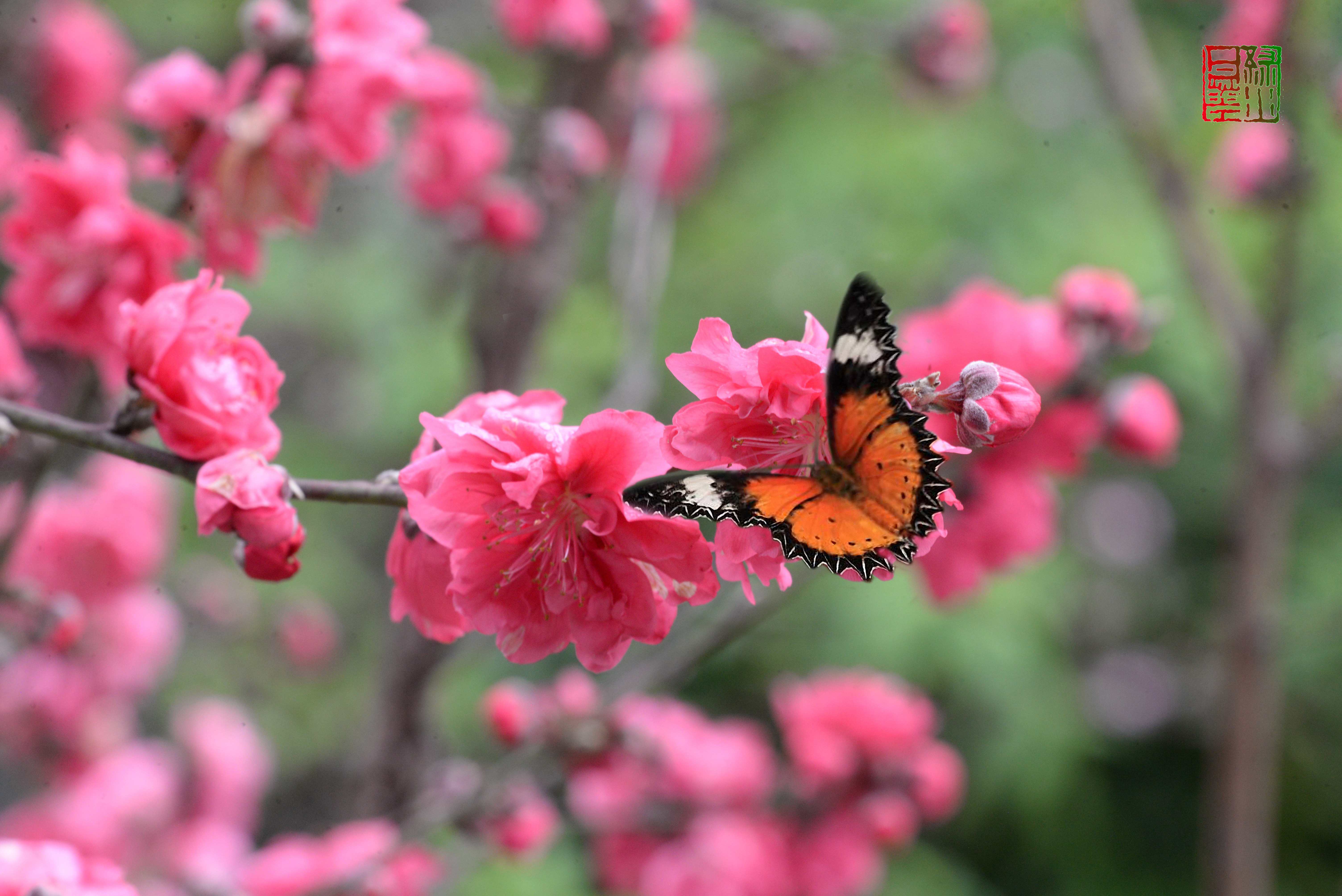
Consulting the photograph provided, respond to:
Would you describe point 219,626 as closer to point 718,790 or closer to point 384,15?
point 718,790

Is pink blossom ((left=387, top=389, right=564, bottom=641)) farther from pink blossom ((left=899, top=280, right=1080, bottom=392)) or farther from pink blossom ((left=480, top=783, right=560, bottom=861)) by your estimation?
pink blossom ((left=480, top=783, right=560, bottom=861))

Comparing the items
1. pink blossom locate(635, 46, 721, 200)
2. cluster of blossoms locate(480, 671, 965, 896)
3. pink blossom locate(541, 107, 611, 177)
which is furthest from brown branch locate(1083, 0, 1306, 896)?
pink blossom locate(541, 107, 611, 177)

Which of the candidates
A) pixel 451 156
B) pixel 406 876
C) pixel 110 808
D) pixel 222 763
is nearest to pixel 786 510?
pixel 406 876

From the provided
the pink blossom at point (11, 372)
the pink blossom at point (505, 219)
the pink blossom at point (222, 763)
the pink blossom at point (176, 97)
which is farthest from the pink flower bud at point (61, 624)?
the pink blossom at point (222, 763)

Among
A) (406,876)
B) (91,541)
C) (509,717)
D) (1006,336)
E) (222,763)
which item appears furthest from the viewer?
(222,763)

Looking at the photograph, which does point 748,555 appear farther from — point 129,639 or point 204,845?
point 204,845

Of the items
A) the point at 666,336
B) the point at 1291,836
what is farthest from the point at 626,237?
the point at 1291,836

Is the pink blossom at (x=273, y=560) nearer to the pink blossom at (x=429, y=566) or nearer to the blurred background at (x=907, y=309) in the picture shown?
the pink blossom at (x=429, y=566)
